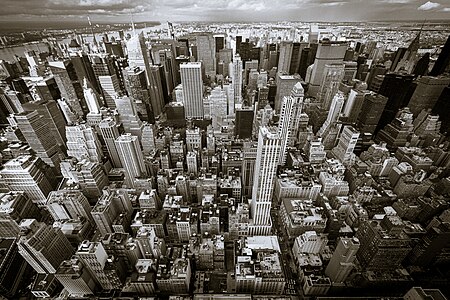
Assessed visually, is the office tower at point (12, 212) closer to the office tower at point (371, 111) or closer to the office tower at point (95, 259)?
the office tower at point (95, 259)

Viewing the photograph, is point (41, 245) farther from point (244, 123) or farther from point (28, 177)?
point (244, 123)

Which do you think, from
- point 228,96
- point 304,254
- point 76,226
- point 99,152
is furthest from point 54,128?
point 304,254

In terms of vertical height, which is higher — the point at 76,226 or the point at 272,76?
the point at 272,76

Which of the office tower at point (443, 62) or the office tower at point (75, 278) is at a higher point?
the office tower at point (443, 62)

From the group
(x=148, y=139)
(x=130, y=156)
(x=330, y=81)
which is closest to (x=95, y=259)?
(x=130, y=156)

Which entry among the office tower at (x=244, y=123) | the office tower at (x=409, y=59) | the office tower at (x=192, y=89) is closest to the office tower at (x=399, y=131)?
the office tower at (x=409, y=59)

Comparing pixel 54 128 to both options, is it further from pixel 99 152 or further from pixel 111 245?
pixel 111 245
